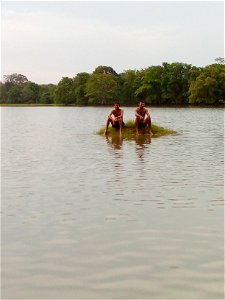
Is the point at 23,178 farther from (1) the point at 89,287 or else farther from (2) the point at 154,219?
(1) the point at 89,287

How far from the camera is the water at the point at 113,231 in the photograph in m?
5.52

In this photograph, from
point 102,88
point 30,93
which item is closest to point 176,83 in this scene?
point 102,88

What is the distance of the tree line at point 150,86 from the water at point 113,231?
93261 mm

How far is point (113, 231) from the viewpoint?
7.56m

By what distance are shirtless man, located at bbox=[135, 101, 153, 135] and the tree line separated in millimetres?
79685

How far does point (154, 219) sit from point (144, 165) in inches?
269

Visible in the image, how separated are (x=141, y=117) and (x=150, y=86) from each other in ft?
322

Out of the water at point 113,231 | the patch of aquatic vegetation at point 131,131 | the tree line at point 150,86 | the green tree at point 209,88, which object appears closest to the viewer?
the water at point 113,231

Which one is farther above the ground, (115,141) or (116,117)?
(116,117)

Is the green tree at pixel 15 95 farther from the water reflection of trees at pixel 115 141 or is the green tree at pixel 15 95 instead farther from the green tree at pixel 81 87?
the water reflection of trees at pixel 115 141

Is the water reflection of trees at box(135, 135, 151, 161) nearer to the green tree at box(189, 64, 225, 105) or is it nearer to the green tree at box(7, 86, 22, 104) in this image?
the green tree at box(189, 64, 225, 105)

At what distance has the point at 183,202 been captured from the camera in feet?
31.4

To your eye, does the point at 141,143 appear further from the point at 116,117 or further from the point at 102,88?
the point at 102,88

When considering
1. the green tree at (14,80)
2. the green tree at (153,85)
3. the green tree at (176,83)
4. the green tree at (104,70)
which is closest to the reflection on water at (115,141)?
the green tree at (176,83)
